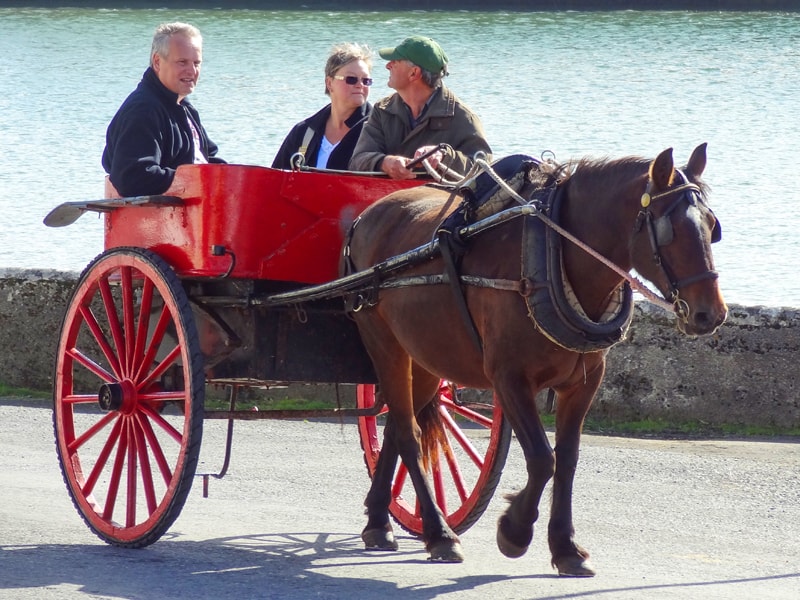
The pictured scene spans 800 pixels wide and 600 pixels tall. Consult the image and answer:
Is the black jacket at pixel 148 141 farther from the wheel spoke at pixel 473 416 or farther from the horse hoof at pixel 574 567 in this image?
the horse hoof at pixel 574 567

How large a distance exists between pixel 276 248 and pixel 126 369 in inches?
35.3

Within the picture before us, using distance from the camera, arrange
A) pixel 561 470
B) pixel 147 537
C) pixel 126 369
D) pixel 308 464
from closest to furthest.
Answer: pixel 561 470 < pixel 147 537 < pixel 126 369 < pixel 308 464

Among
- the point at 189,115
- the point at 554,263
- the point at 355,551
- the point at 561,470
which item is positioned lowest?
the point at 355,551

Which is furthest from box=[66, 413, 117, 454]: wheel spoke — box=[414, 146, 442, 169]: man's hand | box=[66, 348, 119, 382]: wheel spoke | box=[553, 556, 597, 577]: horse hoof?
box=[553, 556, 597, 577]: horse hoof

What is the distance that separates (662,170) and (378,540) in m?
2.12

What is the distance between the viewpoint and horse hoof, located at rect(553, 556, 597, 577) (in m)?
5.02

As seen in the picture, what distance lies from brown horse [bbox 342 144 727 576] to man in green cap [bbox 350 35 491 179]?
33cm

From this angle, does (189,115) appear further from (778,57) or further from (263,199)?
(778,57)

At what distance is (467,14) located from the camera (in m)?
19.3

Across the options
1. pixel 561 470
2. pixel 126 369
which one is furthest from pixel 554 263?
pixel 126 369

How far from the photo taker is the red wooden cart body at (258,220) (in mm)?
5535

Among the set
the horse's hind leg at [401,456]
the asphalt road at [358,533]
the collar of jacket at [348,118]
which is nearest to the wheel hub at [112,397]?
the asphalt road at [358,533]

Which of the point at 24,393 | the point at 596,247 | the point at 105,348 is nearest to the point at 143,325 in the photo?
the point at 105,348

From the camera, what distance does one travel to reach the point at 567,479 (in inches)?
201
